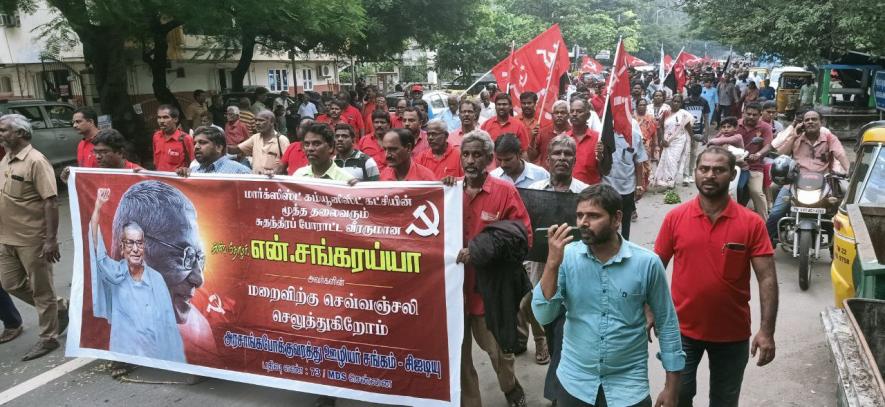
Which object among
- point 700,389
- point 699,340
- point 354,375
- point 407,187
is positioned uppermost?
point 407,187

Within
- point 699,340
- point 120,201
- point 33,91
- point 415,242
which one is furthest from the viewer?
point 33,91

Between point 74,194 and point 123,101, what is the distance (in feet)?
35.9

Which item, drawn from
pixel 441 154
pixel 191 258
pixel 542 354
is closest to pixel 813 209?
pixel 542 354

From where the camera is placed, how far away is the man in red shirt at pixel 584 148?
5938 millimetres

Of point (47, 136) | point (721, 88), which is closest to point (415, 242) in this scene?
point (47, 136)

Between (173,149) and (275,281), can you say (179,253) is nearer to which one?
→ (275,281)

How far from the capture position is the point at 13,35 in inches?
815

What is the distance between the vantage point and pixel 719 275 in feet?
10.6

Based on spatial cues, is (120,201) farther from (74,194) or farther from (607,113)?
(607,113)

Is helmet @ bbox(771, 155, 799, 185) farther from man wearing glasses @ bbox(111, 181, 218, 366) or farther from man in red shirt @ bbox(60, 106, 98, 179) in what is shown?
man in red shirt @ bbox(60, 106, 98, 179)

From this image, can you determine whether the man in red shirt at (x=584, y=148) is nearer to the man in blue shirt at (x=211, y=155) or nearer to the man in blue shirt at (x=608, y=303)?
the man in blue shirt at (x=211, y=155)

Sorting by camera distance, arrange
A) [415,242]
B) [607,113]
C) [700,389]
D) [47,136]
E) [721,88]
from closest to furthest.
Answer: [415,242] → [700,389] → [607,113] → [47,136] → [721,88]

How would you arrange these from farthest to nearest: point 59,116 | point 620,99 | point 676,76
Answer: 1. point 676,76
2. point 59,116
3. point 620,99

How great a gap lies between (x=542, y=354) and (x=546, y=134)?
10.5ft
